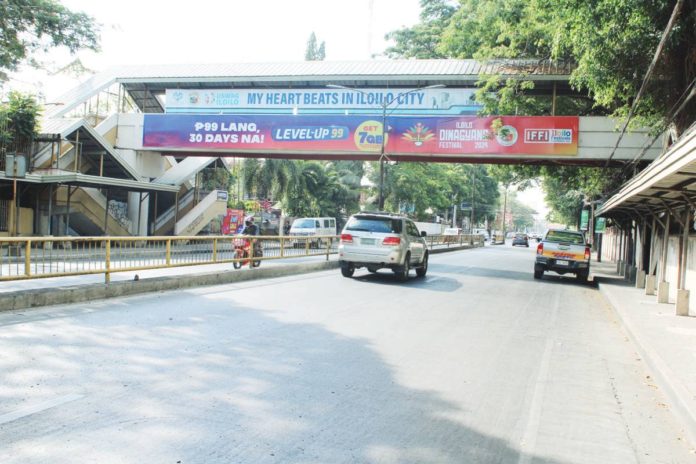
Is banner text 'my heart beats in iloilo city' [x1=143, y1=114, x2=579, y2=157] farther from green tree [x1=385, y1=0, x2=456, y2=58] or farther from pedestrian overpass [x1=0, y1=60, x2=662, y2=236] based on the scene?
green tree [x1=385, y1=0, x2=456, y2=58]

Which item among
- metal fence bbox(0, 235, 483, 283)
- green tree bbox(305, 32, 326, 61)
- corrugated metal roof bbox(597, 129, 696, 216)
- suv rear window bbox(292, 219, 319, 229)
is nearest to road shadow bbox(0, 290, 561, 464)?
metal fence bbox(0, 235, 483, 283)

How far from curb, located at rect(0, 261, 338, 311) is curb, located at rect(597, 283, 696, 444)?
9009 millimetres

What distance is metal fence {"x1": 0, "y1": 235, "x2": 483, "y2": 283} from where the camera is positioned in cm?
939

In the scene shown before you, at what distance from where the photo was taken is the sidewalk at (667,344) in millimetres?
5445

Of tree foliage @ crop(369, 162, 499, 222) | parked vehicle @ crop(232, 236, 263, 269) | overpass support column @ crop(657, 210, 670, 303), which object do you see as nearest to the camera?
overpass support column @ crop(657, 210, 670, 303)

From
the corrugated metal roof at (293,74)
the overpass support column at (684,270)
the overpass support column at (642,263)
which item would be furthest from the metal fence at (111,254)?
the corrugated metal roof at (293,74)

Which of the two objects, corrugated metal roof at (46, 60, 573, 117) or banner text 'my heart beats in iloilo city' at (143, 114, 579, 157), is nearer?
banner text 'my heart beats in iloilo city' at (143, 114, 579, 157)

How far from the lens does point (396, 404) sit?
16.6 feet

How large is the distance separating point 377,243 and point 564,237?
312 inches

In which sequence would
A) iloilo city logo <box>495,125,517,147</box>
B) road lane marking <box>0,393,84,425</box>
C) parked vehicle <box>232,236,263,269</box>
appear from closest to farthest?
road lane marking <box>0,393,84,425</box>
parked vehicle <box>232,236,263,269</box>
iloilo city logo <box>495,125,517,147</box>

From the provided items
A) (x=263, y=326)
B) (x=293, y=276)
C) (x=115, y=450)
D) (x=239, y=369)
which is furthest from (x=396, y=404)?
(x=293, y=276)

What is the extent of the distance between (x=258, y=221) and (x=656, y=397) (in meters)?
35.9

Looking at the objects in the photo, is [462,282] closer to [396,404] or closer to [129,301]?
[129,301]

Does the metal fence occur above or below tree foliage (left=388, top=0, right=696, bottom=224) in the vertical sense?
below
